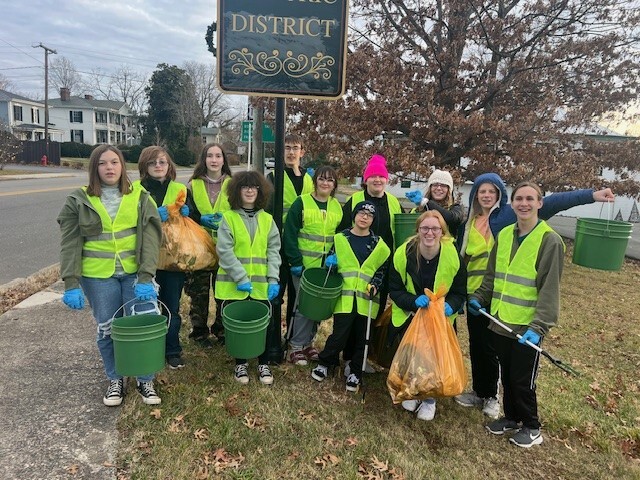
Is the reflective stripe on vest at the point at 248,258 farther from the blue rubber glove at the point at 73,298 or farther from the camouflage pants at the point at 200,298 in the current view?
the blue rubber glove at the point at 73,298

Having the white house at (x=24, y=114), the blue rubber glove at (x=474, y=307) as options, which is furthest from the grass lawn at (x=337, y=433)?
the white house at (x=24, y=114)

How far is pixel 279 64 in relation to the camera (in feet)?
11.6

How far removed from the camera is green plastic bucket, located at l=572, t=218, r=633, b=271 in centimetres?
366

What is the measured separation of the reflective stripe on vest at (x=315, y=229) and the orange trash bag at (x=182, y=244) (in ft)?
2.58

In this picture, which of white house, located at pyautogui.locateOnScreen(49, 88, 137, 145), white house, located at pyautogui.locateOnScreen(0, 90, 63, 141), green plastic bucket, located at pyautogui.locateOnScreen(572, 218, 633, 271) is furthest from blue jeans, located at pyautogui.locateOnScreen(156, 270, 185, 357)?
white house, located at pyautogui.locateOnScreen(49, 88, 137, 145)

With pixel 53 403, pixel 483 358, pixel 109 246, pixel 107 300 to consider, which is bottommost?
pixel 53 403

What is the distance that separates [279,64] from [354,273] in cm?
171

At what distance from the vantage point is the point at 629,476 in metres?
3.00

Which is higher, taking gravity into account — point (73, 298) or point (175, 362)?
point (73, 298)

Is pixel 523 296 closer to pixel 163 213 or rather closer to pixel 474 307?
pixel 474 307

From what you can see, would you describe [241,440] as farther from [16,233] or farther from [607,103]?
[607,103]

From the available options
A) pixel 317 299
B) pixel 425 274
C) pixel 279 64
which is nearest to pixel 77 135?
pixel 279 64

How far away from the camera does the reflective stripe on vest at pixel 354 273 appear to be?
3615 mm

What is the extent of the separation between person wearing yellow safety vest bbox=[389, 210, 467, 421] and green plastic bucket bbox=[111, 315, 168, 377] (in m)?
1.67
